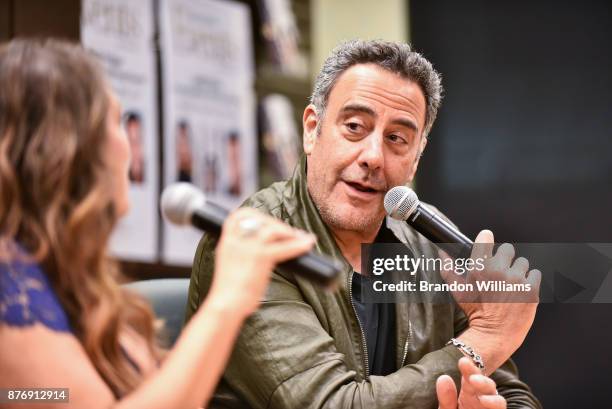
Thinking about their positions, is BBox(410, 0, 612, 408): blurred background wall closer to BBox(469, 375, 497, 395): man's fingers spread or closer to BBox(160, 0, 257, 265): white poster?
BBox(160, 0, 257, 265): white poster

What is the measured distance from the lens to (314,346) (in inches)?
73.5

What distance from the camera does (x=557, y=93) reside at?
14.8 ft

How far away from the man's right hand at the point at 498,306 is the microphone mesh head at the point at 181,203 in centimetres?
70

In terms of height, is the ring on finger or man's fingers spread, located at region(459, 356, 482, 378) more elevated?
the ring on finger

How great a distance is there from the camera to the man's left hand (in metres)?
1.75

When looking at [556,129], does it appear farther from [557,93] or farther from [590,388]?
[590,388]

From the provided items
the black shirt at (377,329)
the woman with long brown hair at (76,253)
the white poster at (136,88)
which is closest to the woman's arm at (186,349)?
the woman with long brown hair at (76,253)

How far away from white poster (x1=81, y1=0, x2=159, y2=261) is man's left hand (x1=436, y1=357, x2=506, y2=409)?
221 centimetres

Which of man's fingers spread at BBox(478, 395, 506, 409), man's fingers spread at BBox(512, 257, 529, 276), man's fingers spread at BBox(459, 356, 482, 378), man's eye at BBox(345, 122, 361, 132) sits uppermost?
man's eye at BBox(345, 122, 361, 132)

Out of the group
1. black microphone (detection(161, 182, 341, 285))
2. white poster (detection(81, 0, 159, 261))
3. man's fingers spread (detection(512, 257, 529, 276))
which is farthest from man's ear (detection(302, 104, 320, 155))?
white poster (detection(81, 0, 159, 261))

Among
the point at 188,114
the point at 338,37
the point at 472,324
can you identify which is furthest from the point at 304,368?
the point at 338,37

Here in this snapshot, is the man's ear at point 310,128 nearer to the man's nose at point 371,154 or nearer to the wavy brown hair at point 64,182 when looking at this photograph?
the man's nose at point 371,154

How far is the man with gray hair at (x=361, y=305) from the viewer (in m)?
1.84

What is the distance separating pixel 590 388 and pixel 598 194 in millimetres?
945
